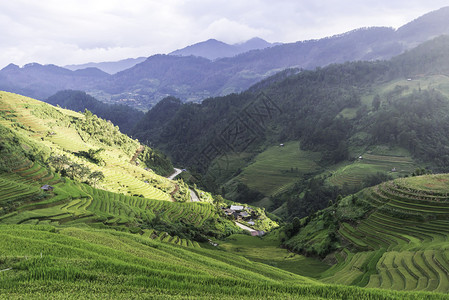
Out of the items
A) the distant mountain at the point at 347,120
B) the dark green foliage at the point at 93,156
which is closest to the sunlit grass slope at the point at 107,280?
the dark green foliage at the point at 93,156

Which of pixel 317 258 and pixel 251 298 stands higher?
pixel 251 298

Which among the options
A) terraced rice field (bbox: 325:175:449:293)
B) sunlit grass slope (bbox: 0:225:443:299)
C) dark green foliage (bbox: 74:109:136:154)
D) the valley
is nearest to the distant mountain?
the valley

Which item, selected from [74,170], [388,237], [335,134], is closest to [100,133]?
[74,170]

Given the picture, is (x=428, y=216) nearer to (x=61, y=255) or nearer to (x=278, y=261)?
(x=278, y=261)

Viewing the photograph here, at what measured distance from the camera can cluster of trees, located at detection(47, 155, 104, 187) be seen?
57.8m

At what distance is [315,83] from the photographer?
636 ft

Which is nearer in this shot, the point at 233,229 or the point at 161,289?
the point at 161,289

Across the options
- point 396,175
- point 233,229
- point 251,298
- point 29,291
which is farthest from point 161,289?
point 396,175

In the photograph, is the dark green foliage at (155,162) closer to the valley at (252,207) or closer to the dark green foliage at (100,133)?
the valley at (252,207)

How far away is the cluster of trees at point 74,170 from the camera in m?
57.8

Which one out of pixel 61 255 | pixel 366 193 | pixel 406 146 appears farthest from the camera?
pixel 406 146

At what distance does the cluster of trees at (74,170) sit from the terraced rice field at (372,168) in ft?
232

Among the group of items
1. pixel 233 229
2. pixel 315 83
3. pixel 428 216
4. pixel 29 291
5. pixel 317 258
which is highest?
pixel 315 83

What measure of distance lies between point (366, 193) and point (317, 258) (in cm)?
1499
